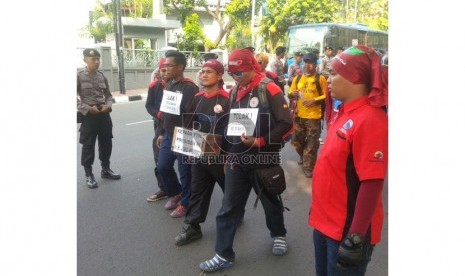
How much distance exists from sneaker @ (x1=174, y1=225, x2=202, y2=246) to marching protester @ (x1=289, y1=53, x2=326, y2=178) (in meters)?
2.45

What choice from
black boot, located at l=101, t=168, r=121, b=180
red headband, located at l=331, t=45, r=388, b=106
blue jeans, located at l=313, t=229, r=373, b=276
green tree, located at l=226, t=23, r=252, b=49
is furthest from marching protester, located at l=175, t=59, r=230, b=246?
green tree, located at l=226, t=23, r=252, b=49

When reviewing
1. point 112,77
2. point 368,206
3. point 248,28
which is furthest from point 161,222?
point 248,28

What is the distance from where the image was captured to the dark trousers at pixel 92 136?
5297mm

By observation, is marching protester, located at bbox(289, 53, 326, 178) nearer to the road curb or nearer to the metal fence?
the road curb

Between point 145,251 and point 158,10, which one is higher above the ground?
point 158,10

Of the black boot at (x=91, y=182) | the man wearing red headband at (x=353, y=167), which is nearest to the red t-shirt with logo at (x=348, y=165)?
the man wearing red headband at (x=353, y=167)

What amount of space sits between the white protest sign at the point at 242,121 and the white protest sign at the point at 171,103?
1.07 metres

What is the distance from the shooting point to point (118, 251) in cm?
354

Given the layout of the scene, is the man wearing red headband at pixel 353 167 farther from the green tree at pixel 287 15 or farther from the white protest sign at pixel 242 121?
the green tree at pixel 287 15

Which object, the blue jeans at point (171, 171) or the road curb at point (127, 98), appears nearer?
the blue jeans at point (171, 171)

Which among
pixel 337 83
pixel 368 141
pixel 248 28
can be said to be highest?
pixel 248 28

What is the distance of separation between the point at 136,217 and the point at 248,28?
27.5 m

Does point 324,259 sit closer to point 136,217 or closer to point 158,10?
point 136,217

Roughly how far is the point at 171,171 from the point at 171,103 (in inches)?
30.3
